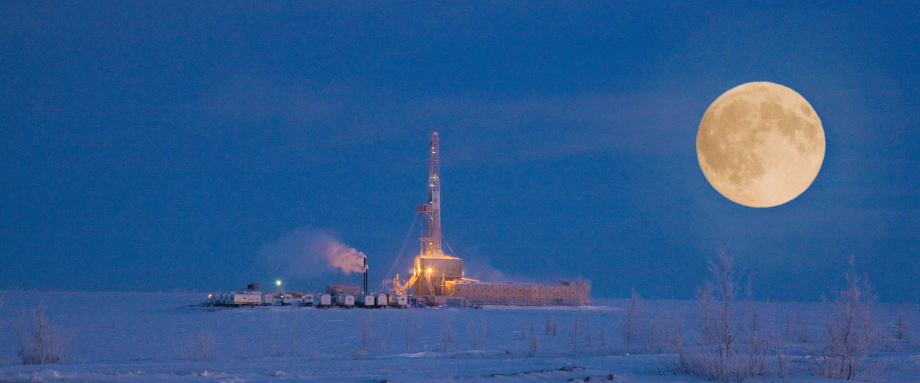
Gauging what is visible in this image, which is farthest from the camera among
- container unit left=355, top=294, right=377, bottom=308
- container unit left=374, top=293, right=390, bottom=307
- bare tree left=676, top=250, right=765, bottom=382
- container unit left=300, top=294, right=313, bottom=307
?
container unit left=300, top=294, right=313, bottom=307

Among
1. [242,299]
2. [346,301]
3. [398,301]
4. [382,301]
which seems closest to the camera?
[346,301]

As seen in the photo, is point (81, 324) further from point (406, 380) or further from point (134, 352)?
point (406, 380)

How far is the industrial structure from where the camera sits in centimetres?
4688

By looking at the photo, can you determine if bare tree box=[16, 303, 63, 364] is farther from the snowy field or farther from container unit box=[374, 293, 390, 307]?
container unit box=[374, 293, 390, 307]

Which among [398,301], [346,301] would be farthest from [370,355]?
[398,301]

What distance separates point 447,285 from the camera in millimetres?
48281

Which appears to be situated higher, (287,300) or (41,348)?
(41,348)

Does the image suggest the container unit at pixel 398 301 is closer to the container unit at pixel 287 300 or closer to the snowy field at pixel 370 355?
the container unit at pixel 287 300

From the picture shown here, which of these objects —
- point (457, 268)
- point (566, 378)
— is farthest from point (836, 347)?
point (457, 268)

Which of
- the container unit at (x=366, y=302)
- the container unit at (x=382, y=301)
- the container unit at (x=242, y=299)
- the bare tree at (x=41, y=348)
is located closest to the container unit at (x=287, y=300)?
the container unit at (x=242, y=299)

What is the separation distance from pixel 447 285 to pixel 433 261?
2.69 meters

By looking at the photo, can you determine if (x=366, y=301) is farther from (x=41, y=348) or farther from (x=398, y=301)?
(x=41, y=348)

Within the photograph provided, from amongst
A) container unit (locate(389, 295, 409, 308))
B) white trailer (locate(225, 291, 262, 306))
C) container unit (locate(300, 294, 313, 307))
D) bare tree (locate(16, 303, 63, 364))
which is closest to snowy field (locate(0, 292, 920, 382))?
bare tree (locate(16, 303, 63, 364))

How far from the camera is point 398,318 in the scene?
1194 inches
